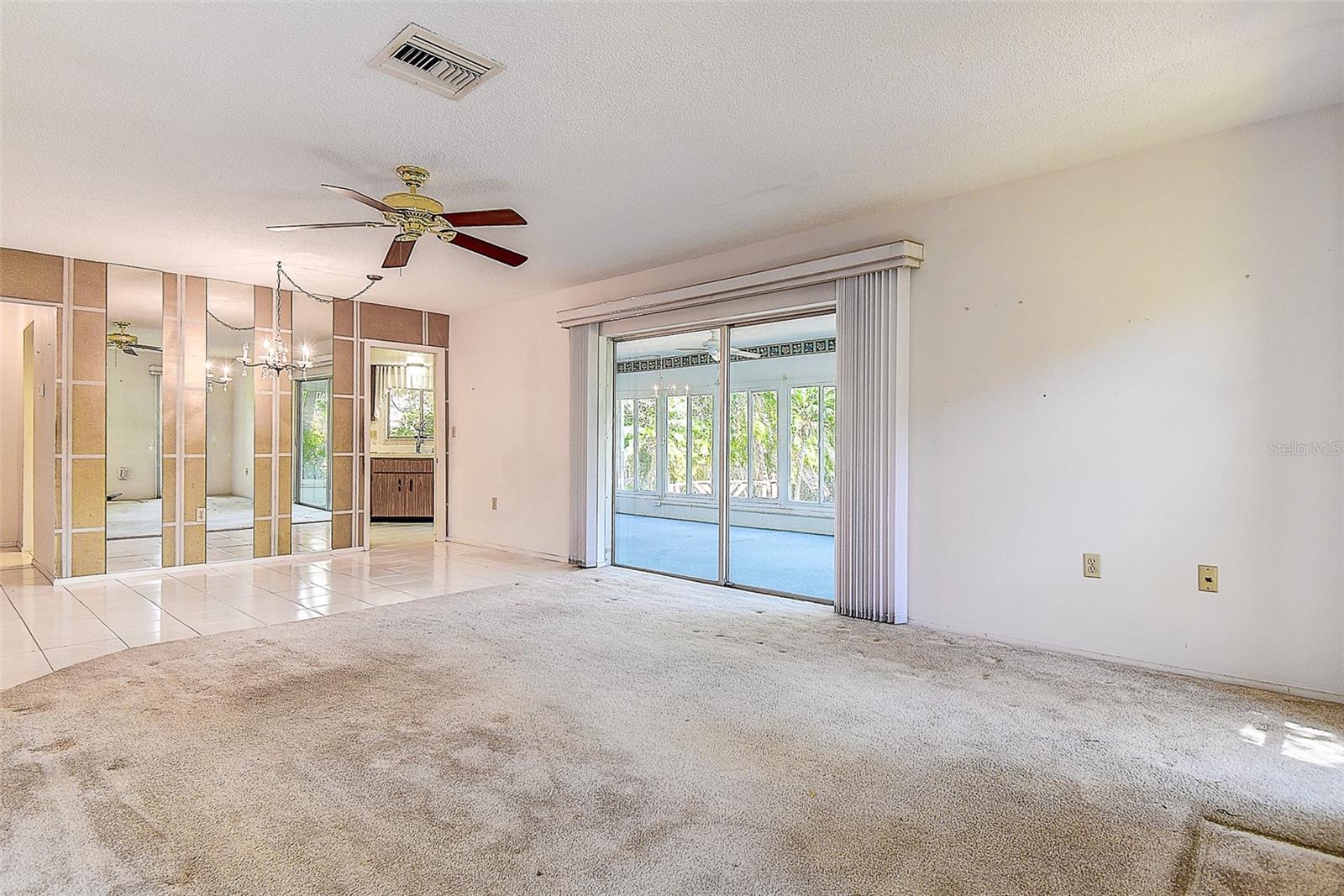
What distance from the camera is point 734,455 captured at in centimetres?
564

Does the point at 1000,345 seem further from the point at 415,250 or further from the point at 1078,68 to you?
the point at 415,250

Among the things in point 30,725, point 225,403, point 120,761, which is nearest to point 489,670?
point 120,761

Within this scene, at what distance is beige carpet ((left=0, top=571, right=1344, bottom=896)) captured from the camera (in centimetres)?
188

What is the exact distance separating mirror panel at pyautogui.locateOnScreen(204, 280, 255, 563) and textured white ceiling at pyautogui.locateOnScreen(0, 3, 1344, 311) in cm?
176

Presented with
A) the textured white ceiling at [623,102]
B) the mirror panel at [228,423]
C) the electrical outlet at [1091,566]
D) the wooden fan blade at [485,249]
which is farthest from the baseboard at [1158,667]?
the mirror panel at [228,423]

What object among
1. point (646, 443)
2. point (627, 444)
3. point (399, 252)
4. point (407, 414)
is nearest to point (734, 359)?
point (646, 443)

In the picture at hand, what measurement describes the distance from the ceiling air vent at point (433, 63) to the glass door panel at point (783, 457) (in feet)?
9.69

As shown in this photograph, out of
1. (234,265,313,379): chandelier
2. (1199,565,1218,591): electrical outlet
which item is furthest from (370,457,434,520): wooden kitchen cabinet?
(1199,565,1218,591): electrical outlet

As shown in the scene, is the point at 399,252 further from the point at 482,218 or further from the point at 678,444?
the point at 678,444

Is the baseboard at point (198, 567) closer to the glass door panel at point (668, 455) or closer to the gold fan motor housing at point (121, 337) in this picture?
the gold fan motor housing at point (121, 337)

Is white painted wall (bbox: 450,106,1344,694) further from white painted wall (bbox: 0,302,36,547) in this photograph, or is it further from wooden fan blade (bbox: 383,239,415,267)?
white painted wall (bbox: 0,302,36,547)

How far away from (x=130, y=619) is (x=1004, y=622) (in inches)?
211

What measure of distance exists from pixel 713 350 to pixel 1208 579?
3.53 meters

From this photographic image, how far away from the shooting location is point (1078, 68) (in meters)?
2.85
